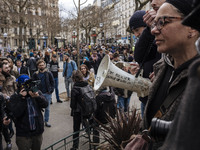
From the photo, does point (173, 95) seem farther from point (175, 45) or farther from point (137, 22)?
point (137, 22)

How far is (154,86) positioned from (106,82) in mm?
718

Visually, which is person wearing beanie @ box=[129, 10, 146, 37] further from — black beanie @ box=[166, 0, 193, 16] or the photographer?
the photographer

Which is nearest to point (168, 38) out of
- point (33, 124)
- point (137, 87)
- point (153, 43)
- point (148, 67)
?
point (137, 87)

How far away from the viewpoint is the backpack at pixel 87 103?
14.9 ft

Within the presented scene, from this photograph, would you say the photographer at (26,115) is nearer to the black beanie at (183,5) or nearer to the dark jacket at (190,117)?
the black beanie at (183,5)

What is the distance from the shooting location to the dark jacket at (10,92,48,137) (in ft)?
11.5

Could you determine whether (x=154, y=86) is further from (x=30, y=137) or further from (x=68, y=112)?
(x=68, y=112)

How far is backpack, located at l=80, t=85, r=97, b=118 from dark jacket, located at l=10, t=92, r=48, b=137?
43.5 inches

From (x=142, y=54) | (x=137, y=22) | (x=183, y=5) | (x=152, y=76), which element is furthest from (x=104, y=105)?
(x=183, y=5)

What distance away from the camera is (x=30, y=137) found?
3.69 m

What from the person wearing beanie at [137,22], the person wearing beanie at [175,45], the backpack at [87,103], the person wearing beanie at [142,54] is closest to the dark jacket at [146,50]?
the person wearing beanie at [142,54]

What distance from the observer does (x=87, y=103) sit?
4551 millimetres

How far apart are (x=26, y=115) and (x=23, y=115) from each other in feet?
0.21

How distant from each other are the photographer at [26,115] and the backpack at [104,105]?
140 cm
